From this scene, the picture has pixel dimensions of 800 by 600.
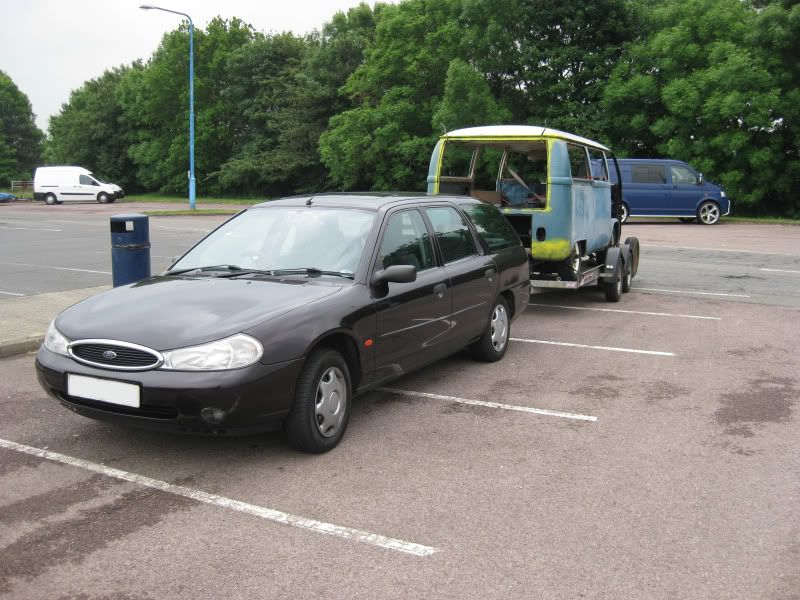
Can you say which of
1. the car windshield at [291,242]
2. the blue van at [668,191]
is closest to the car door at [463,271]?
the car windshield at [291,242]

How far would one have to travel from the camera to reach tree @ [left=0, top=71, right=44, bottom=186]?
85.9 metres

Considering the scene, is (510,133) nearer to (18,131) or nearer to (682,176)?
(682,176)

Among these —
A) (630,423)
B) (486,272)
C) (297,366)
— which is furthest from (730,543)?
(486,272)

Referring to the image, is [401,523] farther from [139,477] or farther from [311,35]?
[311,35]

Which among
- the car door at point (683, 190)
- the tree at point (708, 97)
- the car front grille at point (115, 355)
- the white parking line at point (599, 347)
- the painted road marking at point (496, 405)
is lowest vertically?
the painted road marking at point (496, 405)

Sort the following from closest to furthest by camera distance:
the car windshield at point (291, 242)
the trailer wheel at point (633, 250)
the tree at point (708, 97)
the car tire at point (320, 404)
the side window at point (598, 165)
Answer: the car tire at point (320, 404), the car windshield at point (291, 242), the side window at point (598, 165), the trailer wheel at point (633, 250), the tree at point (708, 97)

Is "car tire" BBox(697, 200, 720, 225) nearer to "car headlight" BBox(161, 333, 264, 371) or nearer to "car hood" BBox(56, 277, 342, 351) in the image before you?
"car hood" BBox(56, 277, 342, 351)

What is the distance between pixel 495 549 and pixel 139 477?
82.6 inches

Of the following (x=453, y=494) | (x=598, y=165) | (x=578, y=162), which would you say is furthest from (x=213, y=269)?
(x=598, y=165)

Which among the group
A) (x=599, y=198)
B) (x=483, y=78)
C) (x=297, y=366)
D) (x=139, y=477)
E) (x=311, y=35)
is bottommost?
(x=139, y=477)

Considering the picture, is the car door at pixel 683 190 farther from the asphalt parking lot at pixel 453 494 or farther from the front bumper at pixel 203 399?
the front bumper at pixel 203 399

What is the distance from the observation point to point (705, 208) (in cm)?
2645

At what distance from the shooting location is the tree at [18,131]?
282 feet

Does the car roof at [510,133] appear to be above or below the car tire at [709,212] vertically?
above
